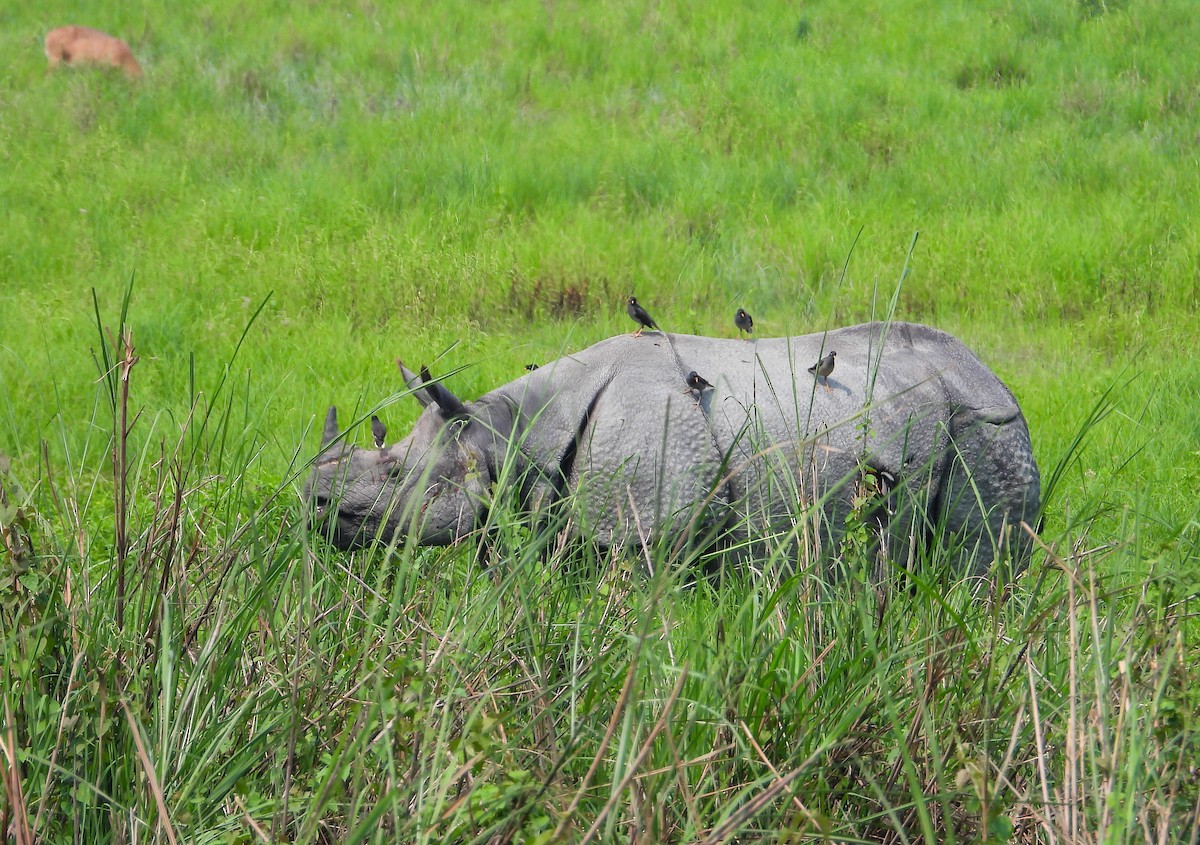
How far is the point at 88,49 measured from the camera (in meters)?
11.2

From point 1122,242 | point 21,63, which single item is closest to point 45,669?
point 1122,242

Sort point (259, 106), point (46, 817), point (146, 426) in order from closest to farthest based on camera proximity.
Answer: point (46, 817) < point (146, 426) < point (259, 106)

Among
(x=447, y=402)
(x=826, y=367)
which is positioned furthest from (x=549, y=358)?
(x=826, y=367)

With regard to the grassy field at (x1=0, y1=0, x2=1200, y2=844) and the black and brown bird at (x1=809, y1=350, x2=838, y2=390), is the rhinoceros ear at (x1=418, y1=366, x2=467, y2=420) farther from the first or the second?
the black and brown bird at (x1=809, y1=350, x2=838, y2=390)

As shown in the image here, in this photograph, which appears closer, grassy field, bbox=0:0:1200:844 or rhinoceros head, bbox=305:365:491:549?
grassy field, bbox=0:0:1200:844

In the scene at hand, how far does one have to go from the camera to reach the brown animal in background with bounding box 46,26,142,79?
11.1 meters

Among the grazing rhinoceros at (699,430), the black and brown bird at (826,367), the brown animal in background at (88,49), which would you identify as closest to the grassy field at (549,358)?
the brown animal in background at (88,49)

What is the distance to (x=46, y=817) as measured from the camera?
2.06 meters

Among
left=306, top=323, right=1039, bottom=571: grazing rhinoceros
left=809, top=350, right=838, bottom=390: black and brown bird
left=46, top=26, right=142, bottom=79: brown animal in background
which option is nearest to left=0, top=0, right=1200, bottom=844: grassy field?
left=46, top=26, right=142, bottom=79: brown animal in background

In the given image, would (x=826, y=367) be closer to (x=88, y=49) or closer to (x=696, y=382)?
(x=696, y=382)

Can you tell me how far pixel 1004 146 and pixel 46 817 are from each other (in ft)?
29.8

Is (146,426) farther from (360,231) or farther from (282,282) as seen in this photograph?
(360,231)

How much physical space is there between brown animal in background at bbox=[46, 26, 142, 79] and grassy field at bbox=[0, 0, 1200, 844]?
0.23 metres

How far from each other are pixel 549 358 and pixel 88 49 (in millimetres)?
7032
